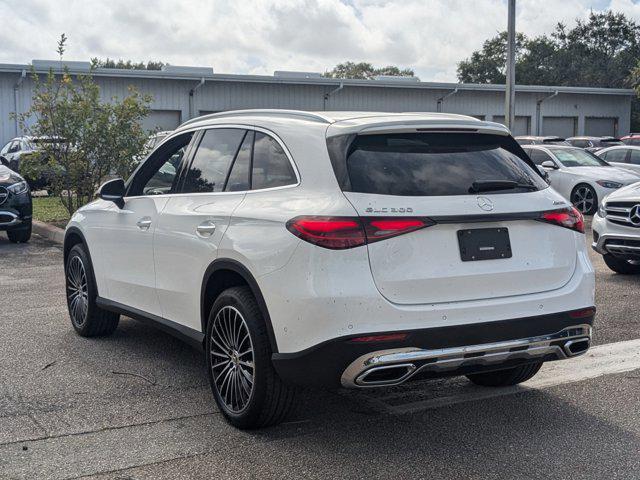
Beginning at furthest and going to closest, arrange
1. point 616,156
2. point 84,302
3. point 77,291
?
point 616,156 < point 77,291 < point 84,302

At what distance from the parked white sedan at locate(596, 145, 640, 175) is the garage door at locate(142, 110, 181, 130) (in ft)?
61.9

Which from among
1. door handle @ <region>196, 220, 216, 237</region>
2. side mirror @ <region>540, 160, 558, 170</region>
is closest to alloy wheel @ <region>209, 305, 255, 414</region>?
door handle @ <region>196, 220, 216, 237</region>

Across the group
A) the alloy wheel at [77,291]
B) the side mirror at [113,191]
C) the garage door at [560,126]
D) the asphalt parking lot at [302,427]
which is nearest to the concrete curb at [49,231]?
the alloy wheel at [77,291]

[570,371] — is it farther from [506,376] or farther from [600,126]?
[600,126]

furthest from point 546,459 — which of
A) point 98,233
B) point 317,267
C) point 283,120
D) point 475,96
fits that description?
point 475,96

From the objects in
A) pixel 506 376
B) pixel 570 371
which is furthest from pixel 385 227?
pixel 570 371

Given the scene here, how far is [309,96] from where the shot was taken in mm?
37969

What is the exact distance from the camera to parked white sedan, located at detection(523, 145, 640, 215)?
18.0m

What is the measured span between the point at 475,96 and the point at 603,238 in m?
33.8

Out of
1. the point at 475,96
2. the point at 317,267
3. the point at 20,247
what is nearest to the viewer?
the point at 317,267

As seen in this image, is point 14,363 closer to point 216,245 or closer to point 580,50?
point 216,245

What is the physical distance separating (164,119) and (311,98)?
6.66 meters

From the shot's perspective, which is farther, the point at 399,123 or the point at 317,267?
the point at 399,123

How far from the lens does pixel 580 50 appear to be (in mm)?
71000
